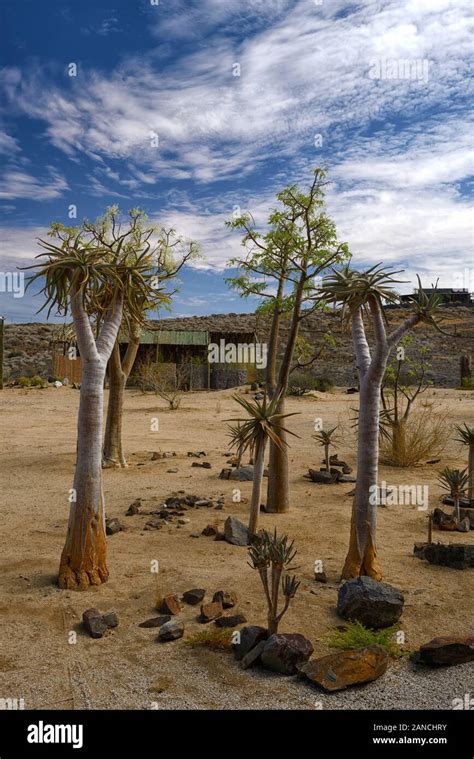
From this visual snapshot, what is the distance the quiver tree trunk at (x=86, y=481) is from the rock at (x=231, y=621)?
144 centimetres

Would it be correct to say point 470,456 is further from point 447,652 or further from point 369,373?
point 447,652

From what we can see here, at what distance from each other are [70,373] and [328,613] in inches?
1155

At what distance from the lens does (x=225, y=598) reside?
18.9ft

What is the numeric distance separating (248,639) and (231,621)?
1.62 ft

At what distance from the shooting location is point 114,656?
15.9ft

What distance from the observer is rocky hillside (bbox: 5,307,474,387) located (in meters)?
37.4

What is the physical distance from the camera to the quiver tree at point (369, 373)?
5.96 m

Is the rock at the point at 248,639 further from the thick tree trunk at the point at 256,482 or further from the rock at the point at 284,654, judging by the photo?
the thick tree trunk at the point at 256,482

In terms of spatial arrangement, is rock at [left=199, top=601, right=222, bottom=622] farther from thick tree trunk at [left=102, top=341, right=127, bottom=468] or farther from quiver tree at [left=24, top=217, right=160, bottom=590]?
thick tree trunk at [left=102, top=341, right=127, bottom=468]

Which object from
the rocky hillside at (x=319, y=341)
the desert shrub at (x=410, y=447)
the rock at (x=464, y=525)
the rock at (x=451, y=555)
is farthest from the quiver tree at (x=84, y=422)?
the rocky hillside at (x=319, y=341)

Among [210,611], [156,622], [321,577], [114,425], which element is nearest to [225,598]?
[210,611]

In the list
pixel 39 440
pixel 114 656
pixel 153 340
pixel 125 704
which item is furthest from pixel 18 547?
pixel 153 340

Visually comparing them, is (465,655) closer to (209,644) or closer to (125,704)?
(209,644)

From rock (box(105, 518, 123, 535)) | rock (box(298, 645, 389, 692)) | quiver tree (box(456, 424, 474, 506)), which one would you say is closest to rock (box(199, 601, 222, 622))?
rock (box(298, 645, 389, 692))
